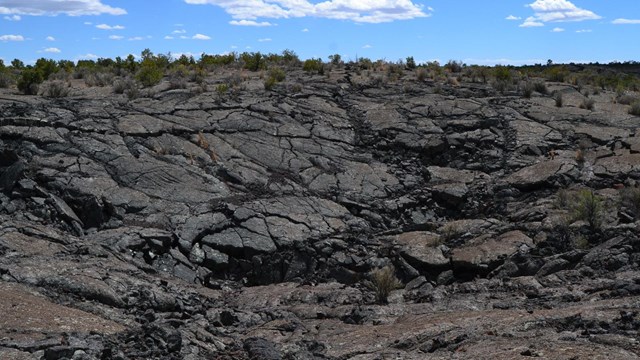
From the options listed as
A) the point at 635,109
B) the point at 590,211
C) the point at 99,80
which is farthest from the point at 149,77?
A: the point at 635,109

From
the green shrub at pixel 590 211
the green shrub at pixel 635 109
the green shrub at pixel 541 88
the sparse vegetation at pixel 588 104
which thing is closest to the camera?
the green shrub at pixel 590 211

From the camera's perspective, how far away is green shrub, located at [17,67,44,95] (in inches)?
781

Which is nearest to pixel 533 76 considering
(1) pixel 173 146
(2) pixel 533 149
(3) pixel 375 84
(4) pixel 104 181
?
(3) pixel 375 84

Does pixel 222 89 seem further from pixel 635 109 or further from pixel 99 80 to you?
pixel 635 109

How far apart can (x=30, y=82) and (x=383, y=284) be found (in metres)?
13.8

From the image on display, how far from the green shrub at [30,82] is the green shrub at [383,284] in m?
12.6

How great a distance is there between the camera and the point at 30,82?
66.6 feet

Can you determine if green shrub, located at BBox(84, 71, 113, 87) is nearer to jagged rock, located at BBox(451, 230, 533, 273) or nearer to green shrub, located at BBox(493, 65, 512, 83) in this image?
green shrub, located at BBox(493, 65, 512, 83)

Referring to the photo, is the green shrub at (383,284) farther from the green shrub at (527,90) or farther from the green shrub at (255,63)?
the green shrub at (255,63)

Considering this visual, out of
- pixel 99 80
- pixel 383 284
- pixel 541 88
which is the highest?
pixel 541 88

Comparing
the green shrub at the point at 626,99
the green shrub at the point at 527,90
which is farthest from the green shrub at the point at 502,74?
the green shrub at the point at 626,99

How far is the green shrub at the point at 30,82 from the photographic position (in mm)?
19828

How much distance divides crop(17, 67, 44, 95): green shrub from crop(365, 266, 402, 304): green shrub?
12621mm

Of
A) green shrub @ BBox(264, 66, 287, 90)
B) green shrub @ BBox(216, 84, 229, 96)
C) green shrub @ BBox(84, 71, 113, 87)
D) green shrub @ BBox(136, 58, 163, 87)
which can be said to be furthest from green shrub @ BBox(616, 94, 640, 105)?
green shrub @ BBox(84, 71, 113, 87)
